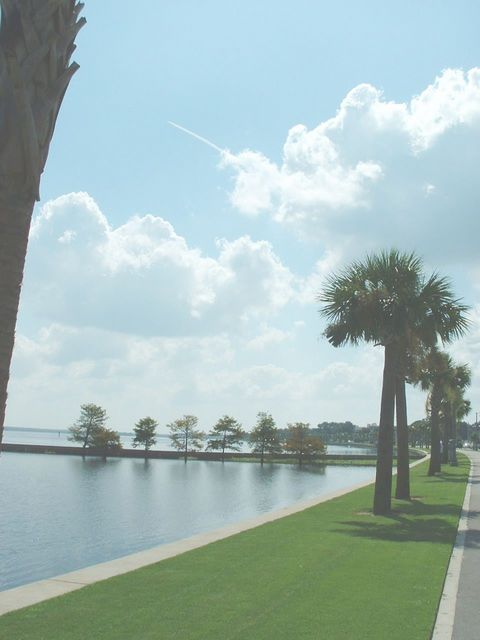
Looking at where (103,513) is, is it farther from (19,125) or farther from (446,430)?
(446,430)

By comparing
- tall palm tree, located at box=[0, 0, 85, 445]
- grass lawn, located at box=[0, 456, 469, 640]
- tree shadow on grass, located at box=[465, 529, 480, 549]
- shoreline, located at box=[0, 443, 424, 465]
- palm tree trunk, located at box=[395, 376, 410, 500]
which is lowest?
shoreline, located at box=[0, 443, 424, 465]

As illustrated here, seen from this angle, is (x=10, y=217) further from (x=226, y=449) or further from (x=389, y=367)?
(x=226, y=449)

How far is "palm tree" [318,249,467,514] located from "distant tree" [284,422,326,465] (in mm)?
67929

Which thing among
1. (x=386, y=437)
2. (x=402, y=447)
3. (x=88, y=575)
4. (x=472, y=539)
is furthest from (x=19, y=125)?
(x=402, y=447)

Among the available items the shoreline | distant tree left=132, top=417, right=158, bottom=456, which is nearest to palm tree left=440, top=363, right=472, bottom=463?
the shoreline

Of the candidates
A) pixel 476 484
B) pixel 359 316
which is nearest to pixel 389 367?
pixel 359 316

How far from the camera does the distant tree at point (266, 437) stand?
90.9 m

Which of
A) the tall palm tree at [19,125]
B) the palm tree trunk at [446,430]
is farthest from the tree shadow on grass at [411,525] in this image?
the palm tree trunk at [446,430]

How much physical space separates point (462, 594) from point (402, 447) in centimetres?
1399

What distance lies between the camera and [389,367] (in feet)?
63.7

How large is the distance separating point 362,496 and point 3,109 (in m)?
21.8

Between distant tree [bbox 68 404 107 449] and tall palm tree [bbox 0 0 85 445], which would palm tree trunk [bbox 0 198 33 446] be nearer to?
tall palm tree [bbox 0 0 85 445]

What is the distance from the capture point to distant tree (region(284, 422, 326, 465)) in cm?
8638

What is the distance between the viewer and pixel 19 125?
5254mm
